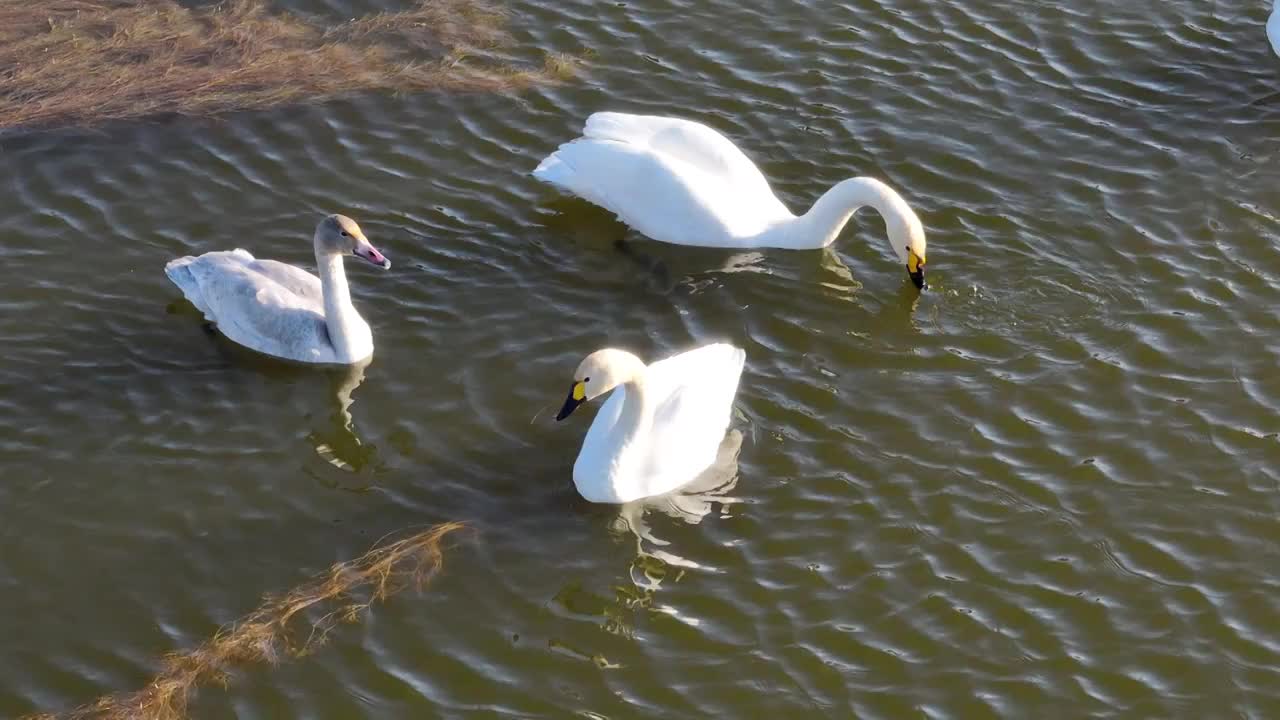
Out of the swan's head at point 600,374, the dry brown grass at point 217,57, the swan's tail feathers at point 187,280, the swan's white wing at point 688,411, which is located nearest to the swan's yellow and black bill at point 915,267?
the swan's white wing at point 688,411

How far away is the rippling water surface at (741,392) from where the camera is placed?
8.36 metres

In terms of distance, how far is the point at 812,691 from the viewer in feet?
26.8

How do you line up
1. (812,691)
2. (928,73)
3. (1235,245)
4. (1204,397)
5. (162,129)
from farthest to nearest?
(928,73) < (162,129) < (1235,245) < (1204,397) < (812,691)

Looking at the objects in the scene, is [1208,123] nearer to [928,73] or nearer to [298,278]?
[928,73]

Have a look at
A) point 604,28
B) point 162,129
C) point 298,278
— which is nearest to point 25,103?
point 162,129

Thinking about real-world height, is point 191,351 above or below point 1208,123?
below

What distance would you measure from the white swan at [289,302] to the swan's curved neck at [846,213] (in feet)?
9.90

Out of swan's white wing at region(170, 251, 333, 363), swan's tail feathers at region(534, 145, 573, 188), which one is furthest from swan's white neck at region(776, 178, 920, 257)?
swan's white wing at region(170, 251, 333, 363)

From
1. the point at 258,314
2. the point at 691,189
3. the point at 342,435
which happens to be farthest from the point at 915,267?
the point at 258,314

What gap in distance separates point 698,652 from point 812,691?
61 centimetres

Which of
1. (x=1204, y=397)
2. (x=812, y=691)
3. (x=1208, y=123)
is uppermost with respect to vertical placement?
(x=1208, y=123)

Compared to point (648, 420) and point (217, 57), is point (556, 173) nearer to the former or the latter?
point (648, 420)

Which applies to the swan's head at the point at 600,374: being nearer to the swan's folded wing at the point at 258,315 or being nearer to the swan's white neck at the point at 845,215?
the swan's folded wing at the point at 258,315

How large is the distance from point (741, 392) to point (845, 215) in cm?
189
